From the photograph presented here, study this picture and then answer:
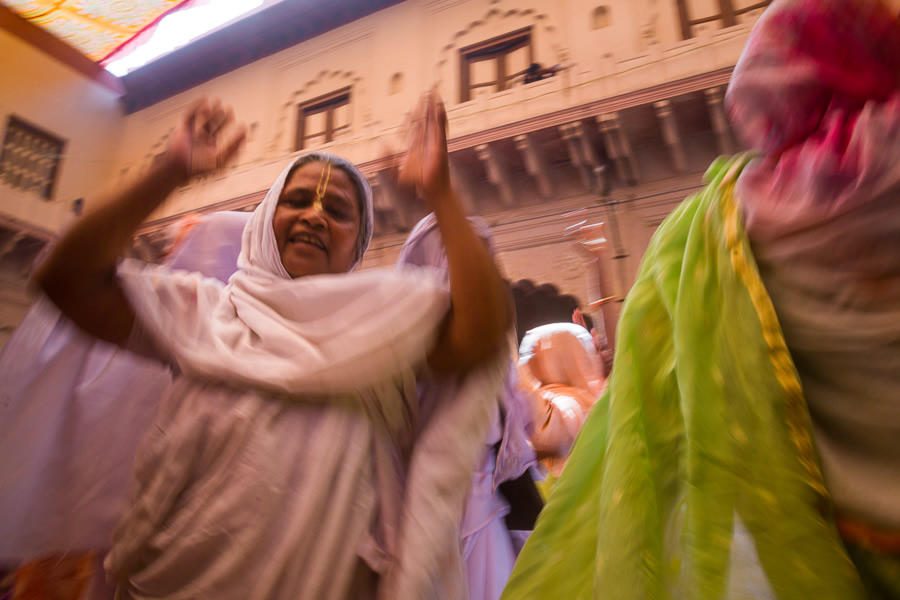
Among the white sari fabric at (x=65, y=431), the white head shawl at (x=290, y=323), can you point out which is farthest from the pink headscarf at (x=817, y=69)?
the white sari fabric at (x=65, y=431)

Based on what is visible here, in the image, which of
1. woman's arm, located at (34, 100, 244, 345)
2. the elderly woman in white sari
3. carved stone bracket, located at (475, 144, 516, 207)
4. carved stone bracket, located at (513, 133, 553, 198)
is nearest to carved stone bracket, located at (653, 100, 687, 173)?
carved stone bracket, located at (513, 133, 553, 198)

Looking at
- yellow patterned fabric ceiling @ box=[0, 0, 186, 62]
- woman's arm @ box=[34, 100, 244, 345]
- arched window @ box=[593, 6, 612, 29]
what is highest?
yellow patterned fabric ceiling @ box=[0, 0, 186, 62]

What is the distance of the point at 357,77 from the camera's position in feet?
18.7

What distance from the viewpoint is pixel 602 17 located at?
473cm

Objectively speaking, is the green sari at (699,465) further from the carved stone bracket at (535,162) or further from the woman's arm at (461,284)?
the carved stone bracket at (535,162)

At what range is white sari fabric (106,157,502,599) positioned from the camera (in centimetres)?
77

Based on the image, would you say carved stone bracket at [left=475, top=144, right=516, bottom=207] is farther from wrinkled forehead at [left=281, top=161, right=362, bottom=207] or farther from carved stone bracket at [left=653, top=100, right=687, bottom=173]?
wrinkled forehead at [left=281, top=161, right=362, bottom=207]

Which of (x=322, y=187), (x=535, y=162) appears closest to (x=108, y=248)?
(x=322, y=187)

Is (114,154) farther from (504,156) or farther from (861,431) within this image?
(861,431)

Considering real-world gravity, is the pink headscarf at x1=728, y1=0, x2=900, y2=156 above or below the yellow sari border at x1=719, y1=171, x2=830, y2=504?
above

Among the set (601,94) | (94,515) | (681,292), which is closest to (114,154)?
(601,94)

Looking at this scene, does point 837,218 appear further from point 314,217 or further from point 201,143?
point 201,143

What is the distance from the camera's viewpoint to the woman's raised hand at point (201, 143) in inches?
39.8

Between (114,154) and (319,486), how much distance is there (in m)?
7.83
